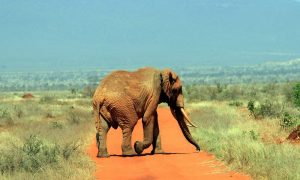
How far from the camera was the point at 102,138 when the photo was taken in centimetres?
1568

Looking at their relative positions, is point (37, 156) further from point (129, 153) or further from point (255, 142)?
point (255, 142)

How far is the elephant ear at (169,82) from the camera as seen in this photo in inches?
630

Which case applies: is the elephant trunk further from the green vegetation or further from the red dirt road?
the green vegetation

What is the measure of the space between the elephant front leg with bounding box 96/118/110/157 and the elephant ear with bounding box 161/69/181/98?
63.2 inches

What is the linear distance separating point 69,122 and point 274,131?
381 inches

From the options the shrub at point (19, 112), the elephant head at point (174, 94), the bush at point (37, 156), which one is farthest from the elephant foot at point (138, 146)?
the shrub at point (19, 112)

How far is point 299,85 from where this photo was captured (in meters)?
22.3

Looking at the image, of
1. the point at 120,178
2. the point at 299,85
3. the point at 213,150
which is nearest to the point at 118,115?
the point at 213,150

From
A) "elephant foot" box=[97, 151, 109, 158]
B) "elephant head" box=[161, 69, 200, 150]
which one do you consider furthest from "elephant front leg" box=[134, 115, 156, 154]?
"elephant head" box=[161, 69, 200, 150]

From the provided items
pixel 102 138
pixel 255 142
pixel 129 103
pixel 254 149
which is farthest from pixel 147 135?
pixel 254 149

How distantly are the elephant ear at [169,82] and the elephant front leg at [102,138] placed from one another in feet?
5.27

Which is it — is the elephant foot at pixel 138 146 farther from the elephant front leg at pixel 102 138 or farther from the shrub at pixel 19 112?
the shrub at pixel 19 112

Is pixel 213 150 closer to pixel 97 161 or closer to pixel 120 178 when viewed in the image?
pixel 97 161

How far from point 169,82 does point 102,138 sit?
2.05 m
